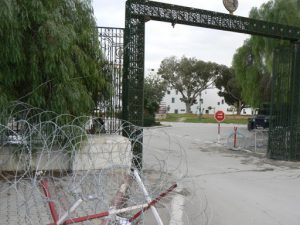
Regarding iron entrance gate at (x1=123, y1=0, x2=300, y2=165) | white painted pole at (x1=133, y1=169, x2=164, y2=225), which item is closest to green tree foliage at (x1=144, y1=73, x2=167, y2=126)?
iron entrance gate at (x1=123, y1=0, x2=300, y2=165)

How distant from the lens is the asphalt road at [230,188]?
612 centimetres

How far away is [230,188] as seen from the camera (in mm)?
9008

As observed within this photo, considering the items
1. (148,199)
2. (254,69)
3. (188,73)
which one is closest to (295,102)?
(148,199)

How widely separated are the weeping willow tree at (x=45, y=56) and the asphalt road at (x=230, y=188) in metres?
2.09

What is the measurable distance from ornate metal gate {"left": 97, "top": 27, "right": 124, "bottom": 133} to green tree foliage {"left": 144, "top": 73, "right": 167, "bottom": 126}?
23.5 meters

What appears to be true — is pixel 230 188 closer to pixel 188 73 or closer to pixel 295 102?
pixel 295 102

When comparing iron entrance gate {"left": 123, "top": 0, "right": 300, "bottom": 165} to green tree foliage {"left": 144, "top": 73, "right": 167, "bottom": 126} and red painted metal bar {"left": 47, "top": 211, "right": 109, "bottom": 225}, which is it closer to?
red painted metal bar {"left": 47, "top": 211, "right": 109, "bottom": 225}

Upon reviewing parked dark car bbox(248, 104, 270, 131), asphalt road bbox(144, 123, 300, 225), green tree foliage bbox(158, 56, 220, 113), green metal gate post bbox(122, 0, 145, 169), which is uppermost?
green tree foliage bbox(158, 56, 220, 113)

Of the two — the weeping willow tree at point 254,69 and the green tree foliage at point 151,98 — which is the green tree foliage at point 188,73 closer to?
the green tree foliage at point 151,98

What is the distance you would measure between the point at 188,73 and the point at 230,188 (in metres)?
62.4

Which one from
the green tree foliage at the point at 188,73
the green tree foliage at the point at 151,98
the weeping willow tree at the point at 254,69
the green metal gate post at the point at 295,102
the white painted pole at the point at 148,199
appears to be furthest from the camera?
the green tree foliage at the point at 188,73

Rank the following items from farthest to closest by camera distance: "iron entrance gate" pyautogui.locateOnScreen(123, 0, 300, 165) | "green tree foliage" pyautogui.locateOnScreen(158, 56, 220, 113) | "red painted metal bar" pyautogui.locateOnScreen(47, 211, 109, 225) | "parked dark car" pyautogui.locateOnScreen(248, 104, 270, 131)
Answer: "green tree foliage" pyautogui.locateOnScreen(158, 56, 220, 113)
"parked dark car" pyautogui.locateOnScreen(248, 104, 270, 131)
"iron entrance gate" pyautogui.locateOnScreen(123, 0, 300, 165)
"red painted metal bar" pyautogui.locateOnScreen(47, 211, 109, 225)

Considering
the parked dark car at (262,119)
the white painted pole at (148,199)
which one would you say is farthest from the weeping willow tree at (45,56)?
the parked dark car at (262,119)

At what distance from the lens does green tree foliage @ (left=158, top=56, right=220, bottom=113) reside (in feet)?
230
